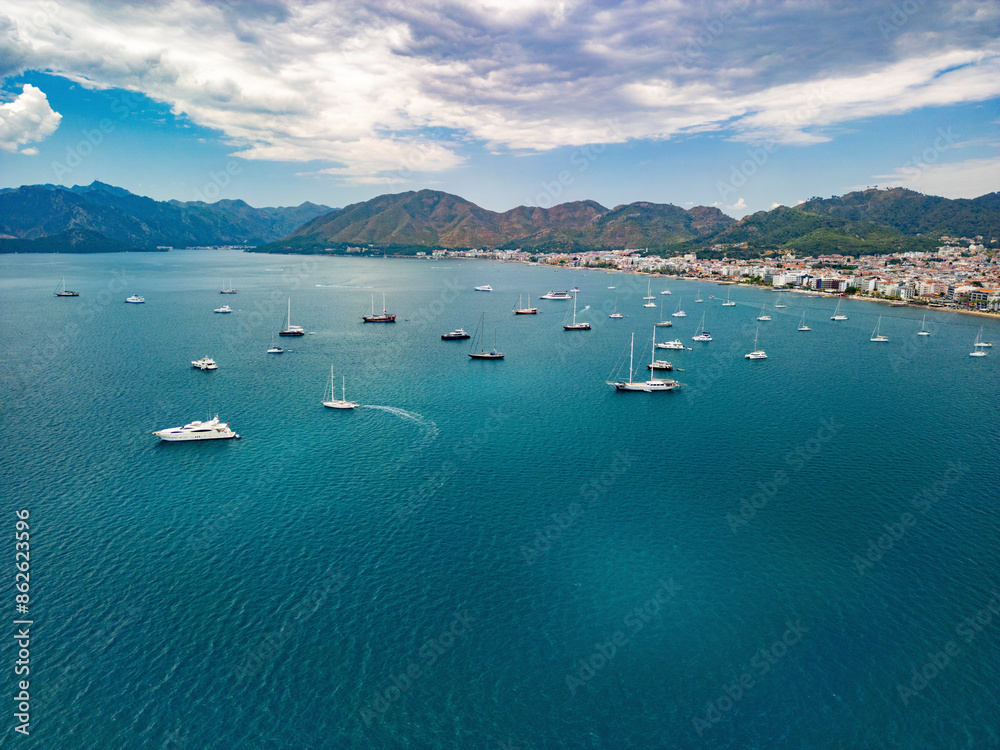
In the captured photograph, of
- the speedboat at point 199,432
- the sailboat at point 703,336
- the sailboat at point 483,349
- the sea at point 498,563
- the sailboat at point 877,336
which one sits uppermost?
the sailboat at point 877,336

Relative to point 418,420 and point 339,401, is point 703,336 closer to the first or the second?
point 418,420

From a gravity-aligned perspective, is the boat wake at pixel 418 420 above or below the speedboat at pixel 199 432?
below

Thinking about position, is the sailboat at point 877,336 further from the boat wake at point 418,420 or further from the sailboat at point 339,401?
the sailboat at point 339,401

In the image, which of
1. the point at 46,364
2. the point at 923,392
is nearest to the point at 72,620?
the point at 46,364

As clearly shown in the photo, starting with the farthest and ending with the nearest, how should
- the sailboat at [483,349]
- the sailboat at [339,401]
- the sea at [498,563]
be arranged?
the sailboat at [483,349] < the sailboat at [339,401] < the sea at [498,563]

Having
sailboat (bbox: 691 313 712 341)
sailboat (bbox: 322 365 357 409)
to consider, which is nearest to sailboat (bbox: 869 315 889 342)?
sailboat (bbox: 691 313 712 341)

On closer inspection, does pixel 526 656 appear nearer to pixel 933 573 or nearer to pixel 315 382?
pixel 933 573

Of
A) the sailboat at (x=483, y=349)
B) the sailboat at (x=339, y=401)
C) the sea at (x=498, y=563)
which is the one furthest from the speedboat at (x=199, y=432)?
the sailboat at (x=483, y=349)
